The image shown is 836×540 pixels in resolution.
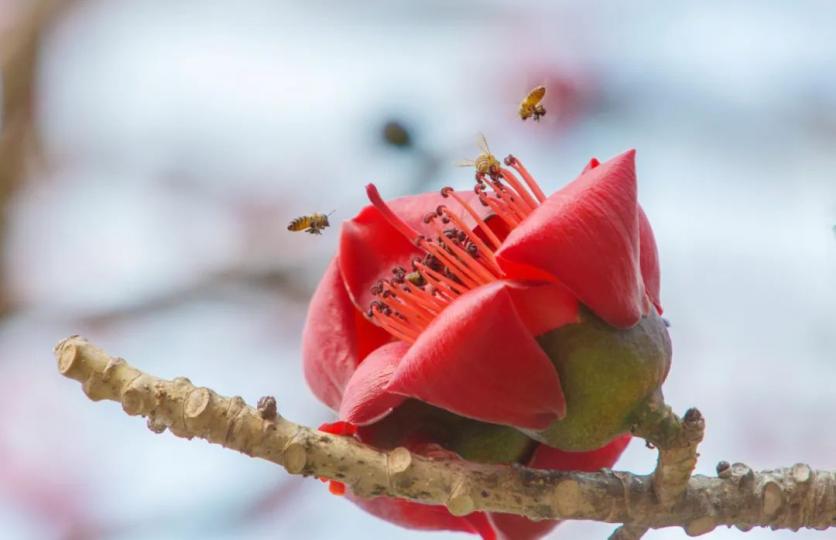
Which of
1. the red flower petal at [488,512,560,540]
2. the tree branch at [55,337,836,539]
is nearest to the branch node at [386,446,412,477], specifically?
the tree branch at [55,337,836,539]

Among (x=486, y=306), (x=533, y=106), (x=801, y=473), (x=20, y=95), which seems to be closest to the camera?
(x=486, y=306)

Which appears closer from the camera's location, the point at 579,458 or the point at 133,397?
the point at 133,397

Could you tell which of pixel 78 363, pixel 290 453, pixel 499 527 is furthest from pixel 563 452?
pixel 78 363

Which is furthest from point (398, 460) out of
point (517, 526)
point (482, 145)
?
point (482, 145)

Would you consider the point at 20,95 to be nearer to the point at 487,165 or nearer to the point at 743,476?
the point at 487,165

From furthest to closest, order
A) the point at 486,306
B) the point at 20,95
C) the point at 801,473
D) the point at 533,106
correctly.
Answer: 1. the point at 20,95
2. the point at 533,106
3. the point at 801,473
4. the point at 486,306

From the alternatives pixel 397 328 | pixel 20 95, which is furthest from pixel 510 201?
pixel 20 95

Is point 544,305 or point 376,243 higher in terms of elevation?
point 376,243

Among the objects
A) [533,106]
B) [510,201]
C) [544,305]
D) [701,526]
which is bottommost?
[701,526]
